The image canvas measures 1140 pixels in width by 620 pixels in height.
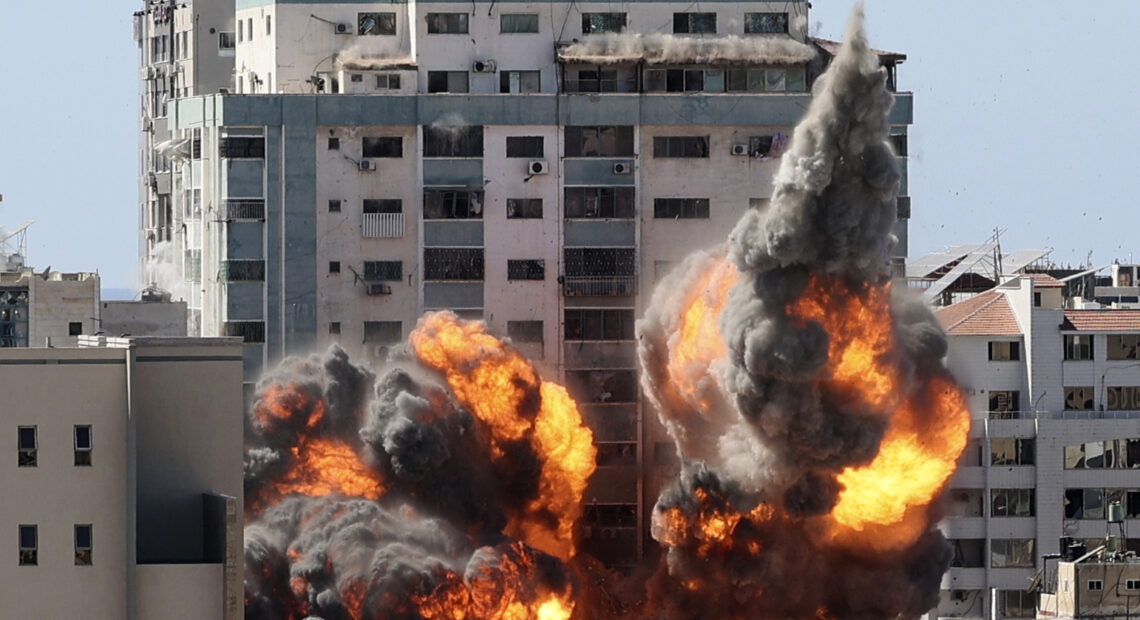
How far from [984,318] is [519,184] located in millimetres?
20602

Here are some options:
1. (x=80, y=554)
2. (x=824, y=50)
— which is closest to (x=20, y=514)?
(x=80, y=554)

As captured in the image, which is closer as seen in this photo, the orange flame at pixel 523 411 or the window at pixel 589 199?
the orange flame at pixel 523 411

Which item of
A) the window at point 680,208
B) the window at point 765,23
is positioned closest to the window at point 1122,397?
the window at point 680,208

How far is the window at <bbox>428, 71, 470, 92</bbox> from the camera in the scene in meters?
128

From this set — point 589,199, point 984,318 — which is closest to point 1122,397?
point 984,318

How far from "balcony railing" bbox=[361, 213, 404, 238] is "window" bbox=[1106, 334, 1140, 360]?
2902 centimetres

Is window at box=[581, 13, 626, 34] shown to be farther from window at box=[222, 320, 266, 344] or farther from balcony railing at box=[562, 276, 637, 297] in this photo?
window at box=[222, 320, 266, 344]

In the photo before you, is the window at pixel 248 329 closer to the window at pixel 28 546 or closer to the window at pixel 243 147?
the window at pixel 243 147

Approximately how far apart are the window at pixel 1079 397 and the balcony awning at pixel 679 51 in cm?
1774

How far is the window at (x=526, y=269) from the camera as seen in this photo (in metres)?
126

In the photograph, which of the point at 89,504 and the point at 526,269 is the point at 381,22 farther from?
the point at 89,504

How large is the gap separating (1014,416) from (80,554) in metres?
57.2

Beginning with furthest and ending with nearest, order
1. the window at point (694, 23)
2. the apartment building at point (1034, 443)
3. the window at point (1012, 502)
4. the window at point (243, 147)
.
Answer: the window at point (1012, 502), the apartment building at point (1034, 443), the window at point (694, 23), the window at point (243, 147)

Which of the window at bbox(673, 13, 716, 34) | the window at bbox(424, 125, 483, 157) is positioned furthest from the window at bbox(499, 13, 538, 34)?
the window at bbox(673, 13, 716, 34)
